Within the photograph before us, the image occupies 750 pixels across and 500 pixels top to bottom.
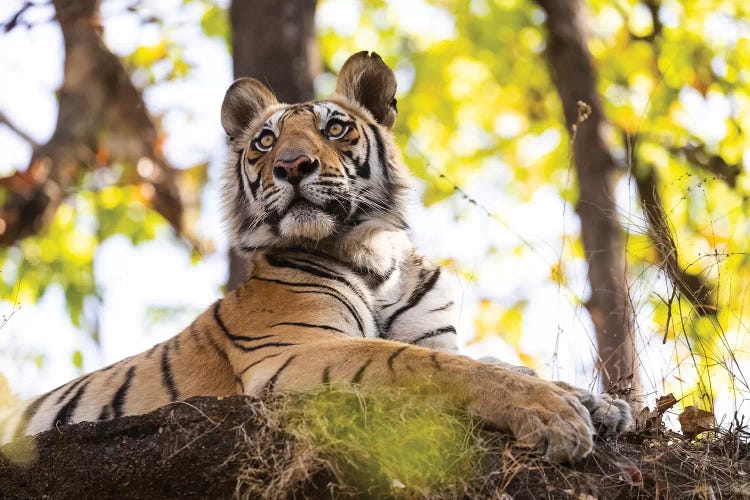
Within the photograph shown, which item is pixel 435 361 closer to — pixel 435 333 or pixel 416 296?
pixel 435 333

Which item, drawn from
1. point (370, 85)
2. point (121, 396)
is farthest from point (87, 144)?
point (121, 396)

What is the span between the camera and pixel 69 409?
4789mm

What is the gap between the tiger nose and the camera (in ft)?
15.4

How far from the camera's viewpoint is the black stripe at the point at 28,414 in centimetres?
492

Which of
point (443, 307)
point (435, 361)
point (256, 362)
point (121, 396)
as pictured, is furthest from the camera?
point (443, 307)

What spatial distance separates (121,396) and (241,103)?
194 cm

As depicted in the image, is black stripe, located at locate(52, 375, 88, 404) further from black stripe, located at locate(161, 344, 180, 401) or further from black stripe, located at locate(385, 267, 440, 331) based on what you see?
black stripe, located at locate(385, 267, 440, 331)

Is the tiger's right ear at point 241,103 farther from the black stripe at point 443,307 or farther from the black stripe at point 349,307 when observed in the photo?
the black stripe at point 443,307

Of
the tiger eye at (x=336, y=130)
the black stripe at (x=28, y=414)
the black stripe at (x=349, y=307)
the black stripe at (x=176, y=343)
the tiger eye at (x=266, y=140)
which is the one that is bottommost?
the black stripe at (x=28, y=414)

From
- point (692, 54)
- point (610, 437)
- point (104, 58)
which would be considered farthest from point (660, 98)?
point (610, 437)

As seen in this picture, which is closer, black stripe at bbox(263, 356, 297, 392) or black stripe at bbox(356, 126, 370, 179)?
black stripe at bbox(263, 356, 297, 392)

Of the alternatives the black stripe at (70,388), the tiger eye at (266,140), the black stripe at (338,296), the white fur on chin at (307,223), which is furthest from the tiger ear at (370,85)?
the black stripe at (70,388)

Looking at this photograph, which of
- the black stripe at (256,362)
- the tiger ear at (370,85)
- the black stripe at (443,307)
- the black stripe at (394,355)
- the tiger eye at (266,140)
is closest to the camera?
the black stripe at (394,355)

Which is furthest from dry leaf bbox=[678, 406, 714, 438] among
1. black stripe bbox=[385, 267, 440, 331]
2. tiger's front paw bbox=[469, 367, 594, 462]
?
black stripe bbox=[385, 267, 440, 331]
